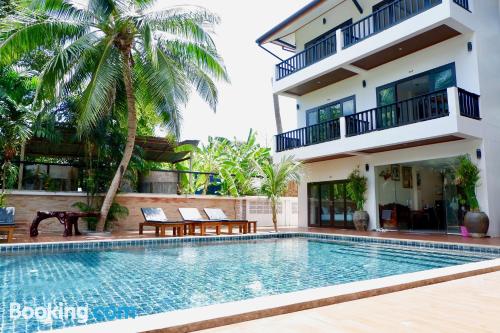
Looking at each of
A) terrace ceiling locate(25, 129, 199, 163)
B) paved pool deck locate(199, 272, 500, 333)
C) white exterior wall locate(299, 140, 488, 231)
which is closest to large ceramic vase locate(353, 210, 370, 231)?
white exterior wall locate(299, 140, 488, 231)

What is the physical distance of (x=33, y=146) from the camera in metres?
14.8

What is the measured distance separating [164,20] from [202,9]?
1356 mm

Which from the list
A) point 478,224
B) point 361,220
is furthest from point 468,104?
point 361,220

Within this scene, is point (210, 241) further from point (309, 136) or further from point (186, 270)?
point (309, 136)

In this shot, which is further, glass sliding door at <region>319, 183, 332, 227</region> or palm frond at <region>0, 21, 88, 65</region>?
glass sliding door at <region>319, 183, 332, 227</region>

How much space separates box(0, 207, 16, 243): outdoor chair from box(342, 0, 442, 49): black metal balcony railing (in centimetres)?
1217

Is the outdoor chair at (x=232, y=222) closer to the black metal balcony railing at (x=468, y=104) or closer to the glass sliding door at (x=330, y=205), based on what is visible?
the glass sliding door at (x=330, y=205)

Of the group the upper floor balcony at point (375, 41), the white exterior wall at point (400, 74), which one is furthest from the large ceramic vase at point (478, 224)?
the upper floor balcony at point (375, 41)

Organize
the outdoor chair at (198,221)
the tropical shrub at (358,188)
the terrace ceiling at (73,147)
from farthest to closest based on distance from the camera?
the tropical shrub at (358,188)
the terrace ceiling at (73,147)
the outdoor chair at (198,221)

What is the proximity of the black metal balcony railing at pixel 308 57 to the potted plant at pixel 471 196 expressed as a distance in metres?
6.67

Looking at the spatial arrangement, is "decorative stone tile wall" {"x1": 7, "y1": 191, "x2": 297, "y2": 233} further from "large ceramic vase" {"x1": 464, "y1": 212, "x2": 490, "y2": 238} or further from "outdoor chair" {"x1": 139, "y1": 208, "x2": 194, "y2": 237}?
"large ceramic vase" {"x1": 464, "y1": 212, "x2": 490, "y2": 238}

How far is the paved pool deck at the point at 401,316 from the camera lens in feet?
10.2

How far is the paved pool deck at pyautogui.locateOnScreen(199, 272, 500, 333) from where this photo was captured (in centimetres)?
311

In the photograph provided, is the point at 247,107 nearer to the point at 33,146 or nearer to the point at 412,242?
the point at 33,146
